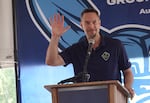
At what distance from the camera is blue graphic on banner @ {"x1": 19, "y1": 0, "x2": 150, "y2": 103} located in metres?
4.09

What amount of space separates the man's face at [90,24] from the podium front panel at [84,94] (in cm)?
58

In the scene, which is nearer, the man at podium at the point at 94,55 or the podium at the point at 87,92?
the podium at the point at 87,92

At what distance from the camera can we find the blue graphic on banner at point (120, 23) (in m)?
4.09

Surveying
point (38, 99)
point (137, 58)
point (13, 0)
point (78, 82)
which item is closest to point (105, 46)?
point (78, 82)

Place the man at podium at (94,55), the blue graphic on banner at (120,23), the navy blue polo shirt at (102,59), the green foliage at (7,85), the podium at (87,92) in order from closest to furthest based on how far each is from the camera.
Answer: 1. the podium at (87,92)
2. the man at podium at (94,55)
3. the navy blue polo shirt at (102,59)
4. the blue graphic on banner at (120,23)
5. the green foliage at (7,85)

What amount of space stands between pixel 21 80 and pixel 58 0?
99 centimetres

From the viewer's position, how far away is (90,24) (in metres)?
2.88

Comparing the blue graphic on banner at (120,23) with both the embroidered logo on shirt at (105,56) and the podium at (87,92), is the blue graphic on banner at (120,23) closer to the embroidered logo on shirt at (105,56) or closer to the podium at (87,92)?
the embroidered logo on shirt at (105,56)

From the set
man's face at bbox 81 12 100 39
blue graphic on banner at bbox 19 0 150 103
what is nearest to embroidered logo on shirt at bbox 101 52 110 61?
man's face at bbox 81 12 100 39

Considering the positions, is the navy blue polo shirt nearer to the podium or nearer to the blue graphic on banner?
the podium

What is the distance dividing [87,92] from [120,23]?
2026 millimetres

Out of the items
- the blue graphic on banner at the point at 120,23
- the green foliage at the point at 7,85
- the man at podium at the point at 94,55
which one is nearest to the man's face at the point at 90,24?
the man at podium at the point at 94,55

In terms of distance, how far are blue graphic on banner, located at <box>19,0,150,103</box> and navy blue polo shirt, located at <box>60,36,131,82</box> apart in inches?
42.2

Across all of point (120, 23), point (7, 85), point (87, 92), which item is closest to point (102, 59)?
point (87, 92)
